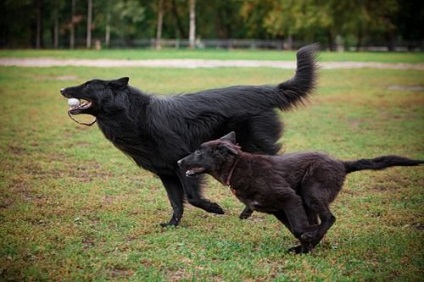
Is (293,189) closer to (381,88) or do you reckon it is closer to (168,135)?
(168,135)

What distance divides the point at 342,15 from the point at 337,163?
62207mm

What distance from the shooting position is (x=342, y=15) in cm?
6538

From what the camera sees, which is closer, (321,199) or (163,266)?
(163,266)

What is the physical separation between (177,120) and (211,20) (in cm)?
7422

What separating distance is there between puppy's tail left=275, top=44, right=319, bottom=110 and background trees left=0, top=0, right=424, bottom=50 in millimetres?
57166

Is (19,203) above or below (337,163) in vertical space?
below

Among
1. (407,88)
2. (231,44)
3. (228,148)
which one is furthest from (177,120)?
(231,44)

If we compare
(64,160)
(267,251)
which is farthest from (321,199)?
(64,160)

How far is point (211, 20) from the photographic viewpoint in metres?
80.1

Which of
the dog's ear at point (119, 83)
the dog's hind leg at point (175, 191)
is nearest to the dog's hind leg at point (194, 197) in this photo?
the dog's hind leg at point (175, 191)

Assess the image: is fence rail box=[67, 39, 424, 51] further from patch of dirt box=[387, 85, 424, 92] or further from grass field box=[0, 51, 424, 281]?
grass field box=[0, 51, 424, 281]

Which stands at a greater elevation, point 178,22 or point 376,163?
point 178,22

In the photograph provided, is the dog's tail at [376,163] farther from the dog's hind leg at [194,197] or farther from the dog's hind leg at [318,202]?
the dog's hind leg at [194,197]

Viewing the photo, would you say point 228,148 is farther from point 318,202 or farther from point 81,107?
point 81,107
